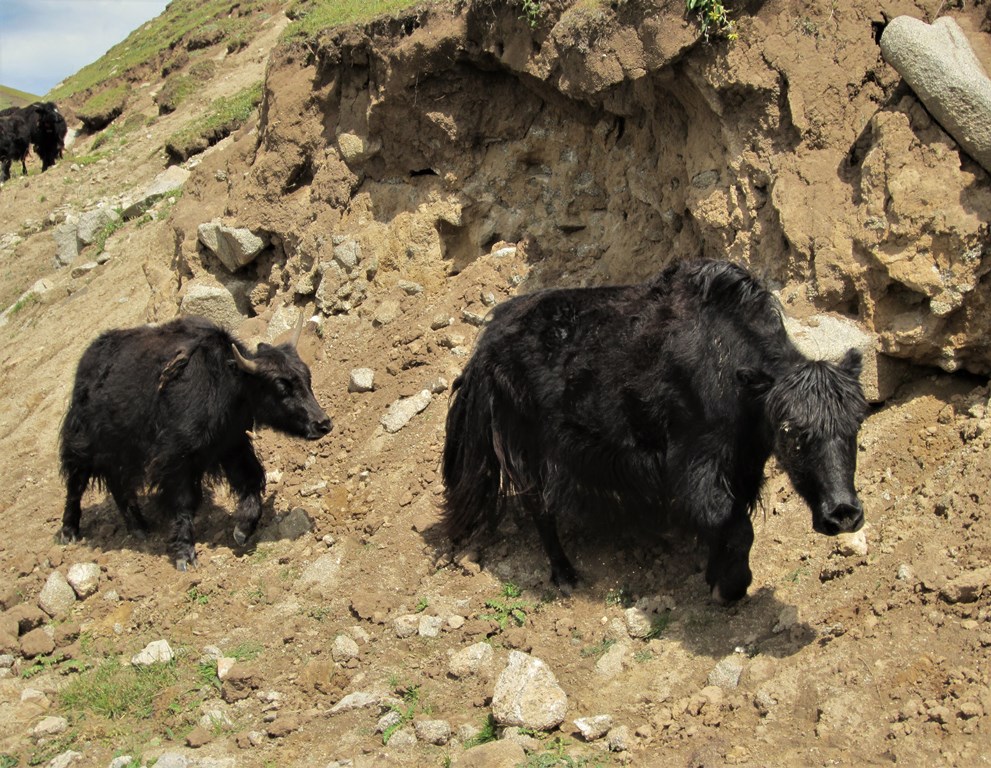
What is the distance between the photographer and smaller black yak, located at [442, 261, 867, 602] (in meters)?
4.86

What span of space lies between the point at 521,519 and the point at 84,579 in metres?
3.31

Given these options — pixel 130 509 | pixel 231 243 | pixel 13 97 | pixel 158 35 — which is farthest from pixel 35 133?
pixel 13 97

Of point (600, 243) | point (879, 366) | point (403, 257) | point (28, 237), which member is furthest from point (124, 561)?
point (28, 237)

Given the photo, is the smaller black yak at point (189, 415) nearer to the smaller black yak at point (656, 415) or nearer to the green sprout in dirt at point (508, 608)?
the smaller black yak at point (656, 415)

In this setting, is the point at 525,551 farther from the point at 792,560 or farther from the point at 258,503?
the point at 258,503

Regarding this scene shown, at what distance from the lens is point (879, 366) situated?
628cm

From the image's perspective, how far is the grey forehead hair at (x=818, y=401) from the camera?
15.6ft

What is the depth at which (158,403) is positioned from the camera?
794 centimetres

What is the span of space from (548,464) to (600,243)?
308 cm

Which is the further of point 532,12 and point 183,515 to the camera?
point 532,12

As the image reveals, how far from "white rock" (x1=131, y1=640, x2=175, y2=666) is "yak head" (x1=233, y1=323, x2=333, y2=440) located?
1.95 metres

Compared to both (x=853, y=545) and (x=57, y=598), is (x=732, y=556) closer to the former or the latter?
(x=853, y=545)

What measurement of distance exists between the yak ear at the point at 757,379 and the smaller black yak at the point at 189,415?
3.65 meters

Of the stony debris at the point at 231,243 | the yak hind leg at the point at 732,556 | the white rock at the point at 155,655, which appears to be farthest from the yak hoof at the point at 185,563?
the stony debris at the point at 231,243
